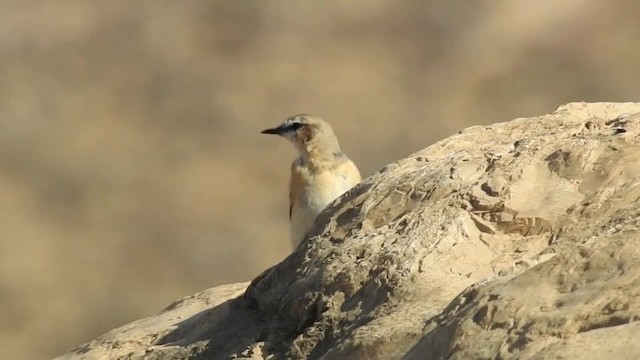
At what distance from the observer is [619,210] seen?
19.4 ft

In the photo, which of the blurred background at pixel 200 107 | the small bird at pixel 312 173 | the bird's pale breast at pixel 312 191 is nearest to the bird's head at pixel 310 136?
the small bird at pixel 312 173

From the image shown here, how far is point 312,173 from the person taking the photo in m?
9.86

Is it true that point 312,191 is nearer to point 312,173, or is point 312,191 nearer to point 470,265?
point 312,173

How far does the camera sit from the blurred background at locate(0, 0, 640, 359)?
20.5 meters

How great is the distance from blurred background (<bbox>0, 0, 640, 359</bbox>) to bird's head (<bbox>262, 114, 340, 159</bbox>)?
9147 mm

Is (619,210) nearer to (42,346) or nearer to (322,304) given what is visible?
(322,304)

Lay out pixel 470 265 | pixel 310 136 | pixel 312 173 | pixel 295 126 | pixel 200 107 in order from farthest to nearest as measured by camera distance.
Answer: pixel 200 107 → pixel 295 126 → pixel 310 136 → pixel 312 173 → pixel 470 265

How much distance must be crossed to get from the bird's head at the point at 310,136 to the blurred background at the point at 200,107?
30.0 ft

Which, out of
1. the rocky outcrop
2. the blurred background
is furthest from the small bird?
the blurred background

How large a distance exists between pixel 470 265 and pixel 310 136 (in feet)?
13.4

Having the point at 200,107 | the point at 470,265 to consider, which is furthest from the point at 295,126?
the point at 200,107

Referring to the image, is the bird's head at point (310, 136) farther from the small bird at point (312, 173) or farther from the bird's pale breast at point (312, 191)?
the bird's pale breast at point (312, 191)

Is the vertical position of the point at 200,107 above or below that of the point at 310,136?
above

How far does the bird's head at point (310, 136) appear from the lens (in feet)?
33.0
